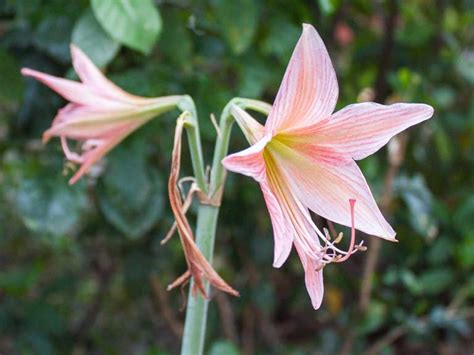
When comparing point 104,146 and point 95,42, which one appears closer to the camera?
point 104,146

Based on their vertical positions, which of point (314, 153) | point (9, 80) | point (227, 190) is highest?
point (314, 153)

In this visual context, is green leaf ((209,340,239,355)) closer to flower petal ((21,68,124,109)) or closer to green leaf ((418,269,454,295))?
green leaf ((418,269,454,295))

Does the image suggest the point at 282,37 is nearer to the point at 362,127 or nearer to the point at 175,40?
the point at 175,40

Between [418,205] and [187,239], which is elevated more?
[187,239]

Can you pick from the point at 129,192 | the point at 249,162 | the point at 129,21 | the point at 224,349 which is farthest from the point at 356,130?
the point at 224,349

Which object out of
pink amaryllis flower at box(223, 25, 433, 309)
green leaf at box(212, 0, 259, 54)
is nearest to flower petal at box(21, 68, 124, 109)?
pink amaryllis flower at box(223, 25, 433, 309)

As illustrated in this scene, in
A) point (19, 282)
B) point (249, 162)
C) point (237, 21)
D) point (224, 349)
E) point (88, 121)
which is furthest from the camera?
point (19, 282)

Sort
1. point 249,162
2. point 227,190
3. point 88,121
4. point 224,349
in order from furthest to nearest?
point 227,190 → point 224,349 → point 88,121 → point 249,162
